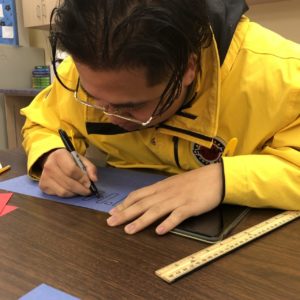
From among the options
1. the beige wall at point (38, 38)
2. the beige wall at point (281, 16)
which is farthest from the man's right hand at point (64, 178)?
the beige wall at point (38, 38)

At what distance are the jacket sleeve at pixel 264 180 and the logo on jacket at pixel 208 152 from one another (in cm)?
13

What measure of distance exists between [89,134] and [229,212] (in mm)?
441

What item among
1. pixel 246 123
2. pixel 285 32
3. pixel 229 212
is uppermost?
pixel 285 32

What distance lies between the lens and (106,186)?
29.5 inches

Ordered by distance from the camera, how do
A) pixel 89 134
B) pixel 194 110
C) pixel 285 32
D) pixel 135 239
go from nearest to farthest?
pixel 135 239 → pixel 194 110 → pixel 89 134 → pixel 285 32

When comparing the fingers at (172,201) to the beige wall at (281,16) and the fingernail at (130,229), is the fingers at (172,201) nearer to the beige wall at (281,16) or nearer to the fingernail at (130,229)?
the fingernail at (130,229)

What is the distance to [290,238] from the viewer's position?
0.53 meters

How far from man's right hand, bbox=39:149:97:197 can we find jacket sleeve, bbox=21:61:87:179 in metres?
0.11

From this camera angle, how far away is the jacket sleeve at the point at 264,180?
2.02ft

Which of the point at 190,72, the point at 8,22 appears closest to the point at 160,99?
the point at 190,72

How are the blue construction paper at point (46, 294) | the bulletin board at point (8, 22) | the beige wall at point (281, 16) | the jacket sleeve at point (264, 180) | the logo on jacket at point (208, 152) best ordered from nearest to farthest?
the blue construction paper at point (46, 294) < the jacket sleeve at point (264, 180) < the logo on jacket at point (208, 152) < the beige wall at point (281, 16) < the bulletin board at point (8, 22)

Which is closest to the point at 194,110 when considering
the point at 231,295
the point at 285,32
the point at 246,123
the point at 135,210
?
the point at 246,123

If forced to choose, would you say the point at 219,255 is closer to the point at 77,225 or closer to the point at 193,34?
the point at 77,225

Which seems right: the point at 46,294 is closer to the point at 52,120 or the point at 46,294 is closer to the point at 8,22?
the point at 52,120
